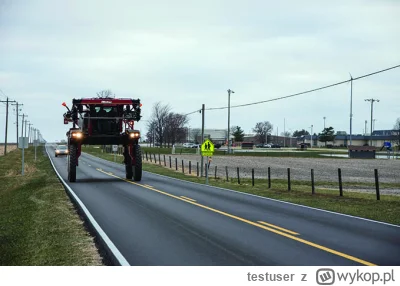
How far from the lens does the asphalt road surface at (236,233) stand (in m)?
8.30

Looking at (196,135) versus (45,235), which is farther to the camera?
(196,135)

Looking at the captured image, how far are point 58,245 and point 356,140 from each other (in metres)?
166

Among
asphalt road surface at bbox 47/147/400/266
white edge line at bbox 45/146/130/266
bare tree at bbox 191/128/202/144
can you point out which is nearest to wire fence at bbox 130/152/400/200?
asphalt road surface at bbox 47/147/400/266

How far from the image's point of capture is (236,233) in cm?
1071

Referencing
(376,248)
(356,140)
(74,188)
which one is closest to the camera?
(376,248)

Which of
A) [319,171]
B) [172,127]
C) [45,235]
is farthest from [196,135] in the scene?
[45,235]

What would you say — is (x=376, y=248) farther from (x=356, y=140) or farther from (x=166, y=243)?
(x=356, y=140)

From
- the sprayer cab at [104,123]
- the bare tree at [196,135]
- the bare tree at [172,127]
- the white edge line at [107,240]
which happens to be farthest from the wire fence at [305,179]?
the bare tree at [196,135]

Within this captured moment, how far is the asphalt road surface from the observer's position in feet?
27.2

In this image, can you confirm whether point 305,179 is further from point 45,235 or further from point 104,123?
point 45,235

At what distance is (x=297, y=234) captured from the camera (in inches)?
419
